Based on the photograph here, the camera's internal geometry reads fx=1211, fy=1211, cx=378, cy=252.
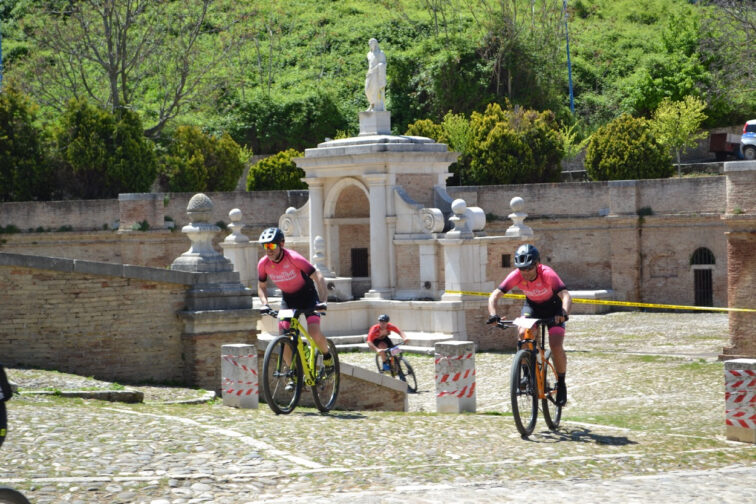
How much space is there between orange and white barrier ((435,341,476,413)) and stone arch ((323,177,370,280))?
1454 centimetres

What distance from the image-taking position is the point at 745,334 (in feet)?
70.9

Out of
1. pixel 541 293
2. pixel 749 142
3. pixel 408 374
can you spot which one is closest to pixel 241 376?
pixel 541 293

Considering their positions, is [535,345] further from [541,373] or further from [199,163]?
[199,163]

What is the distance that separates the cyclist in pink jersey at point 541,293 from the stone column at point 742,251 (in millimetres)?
11624

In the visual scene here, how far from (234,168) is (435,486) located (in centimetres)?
2989

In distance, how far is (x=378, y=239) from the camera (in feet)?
86.3

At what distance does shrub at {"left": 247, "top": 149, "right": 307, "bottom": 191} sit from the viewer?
37156mm

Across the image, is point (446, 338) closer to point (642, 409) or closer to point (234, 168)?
point (642, 409)

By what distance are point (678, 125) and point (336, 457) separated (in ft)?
107

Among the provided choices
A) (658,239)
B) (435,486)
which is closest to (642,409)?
(435,486)

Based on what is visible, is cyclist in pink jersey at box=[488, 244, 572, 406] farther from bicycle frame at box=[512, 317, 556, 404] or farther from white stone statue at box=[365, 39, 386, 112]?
white stone statue at box=[365, 39, 386, 112]

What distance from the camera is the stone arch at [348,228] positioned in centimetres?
2772

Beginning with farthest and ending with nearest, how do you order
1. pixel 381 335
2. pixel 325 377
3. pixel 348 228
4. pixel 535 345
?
pixel 348 228
pixel 381 335
pixel 325 377
pixel 535 345

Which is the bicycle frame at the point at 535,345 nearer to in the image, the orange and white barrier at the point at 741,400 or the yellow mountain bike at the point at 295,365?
the orange and white barrier at the point at 741,400
